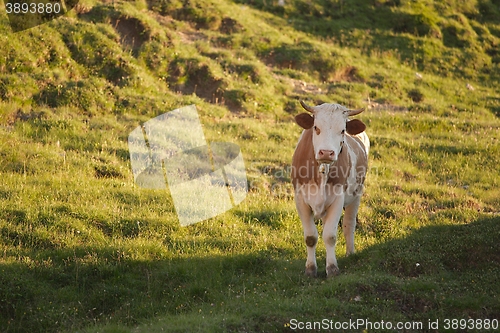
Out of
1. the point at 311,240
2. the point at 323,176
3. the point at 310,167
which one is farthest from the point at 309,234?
the point at 310,167

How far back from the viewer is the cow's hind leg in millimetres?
11406

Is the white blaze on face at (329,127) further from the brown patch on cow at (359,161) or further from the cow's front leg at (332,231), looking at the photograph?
the brown patch on cow at (359,161)

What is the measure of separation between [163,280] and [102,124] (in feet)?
26.2

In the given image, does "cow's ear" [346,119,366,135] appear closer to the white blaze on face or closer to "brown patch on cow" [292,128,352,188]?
"brown patch on cow" [292,128,352,188]

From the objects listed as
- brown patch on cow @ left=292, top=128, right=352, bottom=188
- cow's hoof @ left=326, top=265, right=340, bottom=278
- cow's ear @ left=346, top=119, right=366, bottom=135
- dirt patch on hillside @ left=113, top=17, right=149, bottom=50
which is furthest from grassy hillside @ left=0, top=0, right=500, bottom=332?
cow's ear @ left=346, top=119, right=366, bottom=135

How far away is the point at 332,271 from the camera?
31.8ft

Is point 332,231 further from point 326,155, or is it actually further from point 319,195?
point 326,155

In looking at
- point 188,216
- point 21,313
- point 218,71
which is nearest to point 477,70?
point 218,71

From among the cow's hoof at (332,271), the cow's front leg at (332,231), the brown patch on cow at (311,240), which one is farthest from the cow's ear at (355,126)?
the cow's hoof at (332,271)

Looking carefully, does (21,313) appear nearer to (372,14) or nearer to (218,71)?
(218,71)

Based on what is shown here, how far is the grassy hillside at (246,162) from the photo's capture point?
8938 millimetres

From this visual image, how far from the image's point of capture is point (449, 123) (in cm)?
2216

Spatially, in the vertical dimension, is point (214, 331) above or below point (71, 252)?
above

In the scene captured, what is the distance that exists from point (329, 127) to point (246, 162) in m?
7.66
